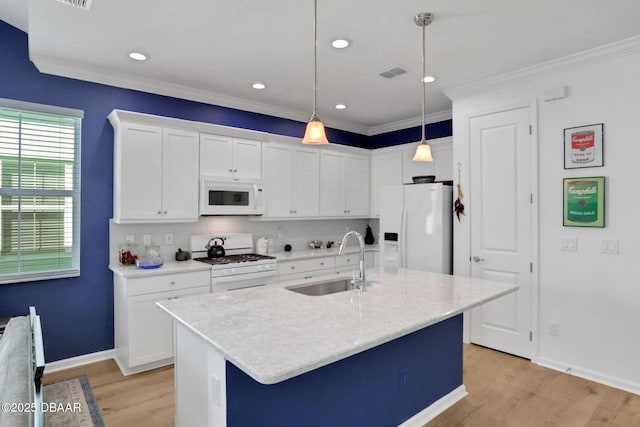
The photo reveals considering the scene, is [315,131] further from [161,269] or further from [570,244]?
[570,244]

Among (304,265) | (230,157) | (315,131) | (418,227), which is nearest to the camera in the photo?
(315,131)

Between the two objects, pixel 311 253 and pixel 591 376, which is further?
pixel 311 253

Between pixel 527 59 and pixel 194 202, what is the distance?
3.41 metres

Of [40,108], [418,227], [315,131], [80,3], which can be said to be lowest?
[418,227]

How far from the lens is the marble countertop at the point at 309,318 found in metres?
1.38

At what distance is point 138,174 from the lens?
135 inches

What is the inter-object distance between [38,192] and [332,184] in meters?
3.26

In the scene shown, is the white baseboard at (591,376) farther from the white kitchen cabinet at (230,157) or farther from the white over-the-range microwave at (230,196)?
the white kitchen cabinet at (230,157)

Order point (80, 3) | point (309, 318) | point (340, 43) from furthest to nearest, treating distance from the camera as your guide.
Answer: point (340, 43), point (80, 3), point (309, 318)

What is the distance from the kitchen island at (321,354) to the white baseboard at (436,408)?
1cm

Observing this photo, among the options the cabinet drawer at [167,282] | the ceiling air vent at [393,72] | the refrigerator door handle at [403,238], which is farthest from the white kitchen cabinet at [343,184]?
the cabinet drawer at [167,282]

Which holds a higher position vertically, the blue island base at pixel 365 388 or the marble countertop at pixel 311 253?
the marble countertop at pixel 311 253

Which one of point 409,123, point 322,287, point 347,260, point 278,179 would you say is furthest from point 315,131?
point 409,123

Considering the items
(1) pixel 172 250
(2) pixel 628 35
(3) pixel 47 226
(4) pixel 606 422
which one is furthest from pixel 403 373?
(3) pixel 47 226
